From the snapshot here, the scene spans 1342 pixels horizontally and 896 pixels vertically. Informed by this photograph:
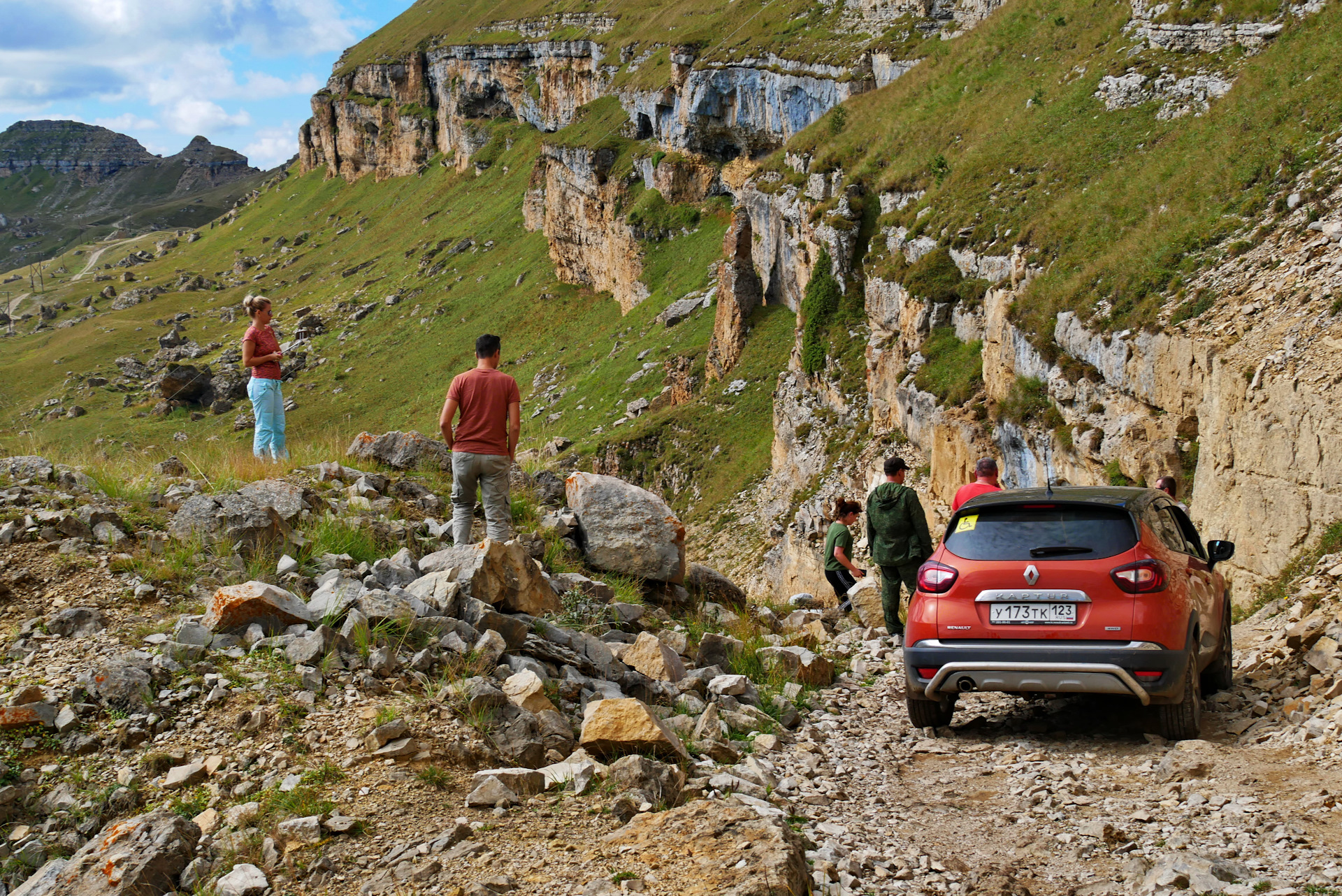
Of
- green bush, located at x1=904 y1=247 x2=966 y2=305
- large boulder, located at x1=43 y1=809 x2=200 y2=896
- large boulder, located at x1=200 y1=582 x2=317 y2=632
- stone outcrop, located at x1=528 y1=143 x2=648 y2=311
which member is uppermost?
stone outcrop, located at x1=528 y1=143 x2=648 y2=311

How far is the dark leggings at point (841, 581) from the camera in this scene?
12609 mm

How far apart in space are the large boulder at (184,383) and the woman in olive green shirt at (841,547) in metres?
78.1

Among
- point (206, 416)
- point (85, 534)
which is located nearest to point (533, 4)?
point (206, 416)

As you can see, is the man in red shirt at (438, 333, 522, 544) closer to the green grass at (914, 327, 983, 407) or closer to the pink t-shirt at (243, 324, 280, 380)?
the pink t-shirt at (243, 324, 280, 380)

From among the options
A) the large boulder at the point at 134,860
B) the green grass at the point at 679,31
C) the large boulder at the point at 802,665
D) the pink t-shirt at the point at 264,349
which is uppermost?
the green grass at the point at 679,31

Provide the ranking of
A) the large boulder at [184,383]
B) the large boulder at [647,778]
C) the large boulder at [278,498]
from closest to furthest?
1. the large boulder at [647,778]
2. the large boulder at [278,498]
3. the large boulder at [184,383]

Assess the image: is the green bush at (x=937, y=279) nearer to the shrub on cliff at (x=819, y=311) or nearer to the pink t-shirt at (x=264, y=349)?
the shrub on cliff at (x=819, y=311)

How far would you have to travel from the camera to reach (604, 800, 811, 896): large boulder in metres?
3.97

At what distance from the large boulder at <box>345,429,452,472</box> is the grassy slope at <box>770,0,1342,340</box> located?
10677 mm

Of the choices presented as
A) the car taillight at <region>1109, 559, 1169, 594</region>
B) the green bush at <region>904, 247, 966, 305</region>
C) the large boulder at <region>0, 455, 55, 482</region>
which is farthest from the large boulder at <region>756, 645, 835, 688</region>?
the green bush at <region>904, 247, 966, 305</region>

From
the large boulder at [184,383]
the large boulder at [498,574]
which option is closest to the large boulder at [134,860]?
the large boulder at [498,574]

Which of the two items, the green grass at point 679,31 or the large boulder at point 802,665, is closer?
the large boulder at point 802,665

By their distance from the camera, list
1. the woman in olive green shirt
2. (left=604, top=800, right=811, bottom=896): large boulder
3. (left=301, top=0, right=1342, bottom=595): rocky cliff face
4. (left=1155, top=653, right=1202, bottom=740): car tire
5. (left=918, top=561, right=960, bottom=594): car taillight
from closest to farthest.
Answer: (left=604, top=800, right=811, bottom=896): large boulder < (left=1155, top=653, right=1202, bottom=740): car tire < (left=918, top=561, right=960, bottom=594): car taillight < (left=301, top=0, right=1342, bottom=595): rocky cliff face < the woman in olive green shirt

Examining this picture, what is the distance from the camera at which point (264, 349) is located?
34.3 ft
